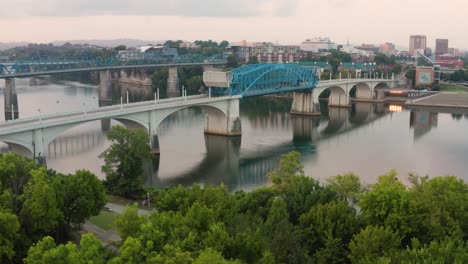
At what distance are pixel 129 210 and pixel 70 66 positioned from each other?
62.5 m

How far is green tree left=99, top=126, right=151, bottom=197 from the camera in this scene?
901 inches

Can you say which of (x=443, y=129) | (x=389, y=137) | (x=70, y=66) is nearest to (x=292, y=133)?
(x=389, y=137)

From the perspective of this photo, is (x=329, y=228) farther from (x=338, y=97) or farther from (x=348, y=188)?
(x=338, y=97)

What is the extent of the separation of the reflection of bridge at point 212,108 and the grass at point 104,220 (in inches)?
385

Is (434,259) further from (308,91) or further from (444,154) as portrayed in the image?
(308,91)

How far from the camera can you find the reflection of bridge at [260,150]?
98.6 ft

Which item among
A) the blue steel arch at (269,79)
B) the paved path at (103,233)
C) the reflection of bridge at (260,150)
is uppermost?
the blue steel arch at (269,79)

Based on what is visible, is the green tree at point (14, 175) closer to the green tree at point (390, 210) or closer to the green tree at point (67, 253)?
the green tree at point (67, 253)

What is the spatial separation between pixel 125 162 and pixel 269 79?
29.8 meters

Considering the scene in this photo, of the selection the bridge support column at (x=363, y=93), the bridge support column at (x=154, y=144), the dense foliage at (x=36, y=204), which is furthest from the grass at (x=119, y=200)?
the bridge support column at (x=363, y=93)

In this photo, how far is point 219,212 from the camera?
15180mm

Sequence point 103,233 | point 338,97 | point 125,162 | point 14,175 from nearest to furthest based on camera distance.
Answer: point 14,175
point 103,233
point 125,162
point 338,97

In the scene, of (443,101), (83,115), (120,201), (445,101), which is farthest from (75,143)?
(445,101)

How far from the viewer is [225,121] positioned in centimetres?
4206
